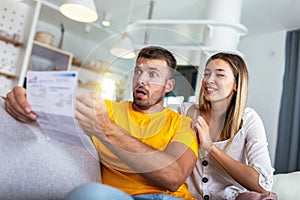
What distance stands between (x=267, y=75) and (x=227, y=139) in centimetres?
247

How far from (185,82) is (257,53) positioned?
2948 millimetres

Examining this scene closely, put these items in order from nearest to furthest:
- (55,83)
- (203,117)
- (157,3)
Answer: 1. (55,83)
2. (203,117)
3. (157,3)

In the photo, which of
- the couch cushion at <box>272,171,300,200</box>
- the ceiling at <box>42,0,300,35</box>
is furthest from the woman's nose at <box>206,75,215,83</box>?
the ceiling at <box>42,0,300,35</box>

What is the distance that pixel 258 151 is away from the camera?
104 centimetres

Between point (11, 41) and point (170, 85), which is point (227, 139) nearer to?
point (170, 85)

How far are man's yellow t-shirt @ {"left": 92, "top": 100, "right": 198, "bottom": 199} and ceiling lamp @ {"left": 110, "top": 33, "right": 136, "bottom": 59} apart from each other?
0.12 m

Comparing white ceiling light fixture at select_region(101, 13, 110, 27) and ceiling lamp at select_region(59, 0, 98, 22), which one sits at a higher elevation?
white ceiling light fixture at select_region(101, 13, 110, 27)

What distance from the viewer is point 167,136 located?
2.62 ft

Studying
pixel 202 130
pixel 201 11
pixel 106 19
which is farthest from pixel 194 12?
pixel 202 130

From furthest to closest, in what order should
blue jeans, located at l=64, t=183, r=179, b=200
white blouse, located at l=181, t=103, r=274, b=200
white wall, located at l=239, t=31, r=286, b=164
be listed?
1. white wall, located at l=239, t=31, r=286, b=164
2. white blouse, located at l=181, t=103, r=274, b=200
3. blue jeans, located at l=64, t=183, r=179, b=200

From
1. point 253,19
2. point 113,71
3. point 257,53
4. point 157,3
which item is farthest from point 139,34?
point 257,53

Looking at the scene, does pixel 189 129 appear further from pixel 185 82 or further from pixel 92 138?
pixel 92 138

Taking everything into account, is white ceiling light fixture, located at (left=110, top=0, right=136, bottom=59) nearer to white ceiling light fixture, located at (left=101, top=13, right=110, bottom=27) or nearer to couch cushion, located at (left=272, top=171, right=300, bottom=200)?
couch cushion, located at (left=272, top=171, right=300, bottom=200)

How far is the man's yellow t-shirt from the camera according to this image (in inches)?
29.7
